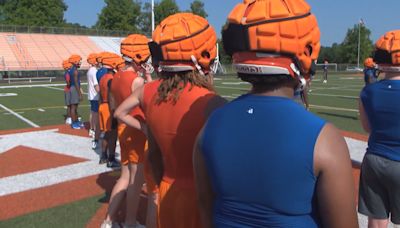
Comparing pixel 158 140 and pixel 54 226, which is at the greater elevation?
pixel 158 140

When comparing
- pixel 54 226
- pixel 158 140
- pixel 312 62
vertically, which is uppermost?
pixel 312 62

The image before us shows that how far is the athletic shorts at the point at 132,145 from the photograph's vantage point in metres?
4.33

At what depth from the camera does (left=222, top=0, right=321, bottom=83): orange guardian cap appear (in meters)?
1.67

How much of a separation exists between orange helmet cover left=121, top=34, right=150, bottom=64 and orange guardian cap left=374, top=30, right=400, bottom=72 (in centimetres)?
221

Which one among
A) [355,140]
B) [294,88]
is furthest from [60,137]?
[294,88]

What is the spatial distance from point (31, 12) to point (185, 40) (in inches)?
2998

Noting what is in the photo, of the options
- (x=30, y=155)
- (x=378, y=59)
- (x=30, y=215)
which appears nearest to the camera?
(x=378, y=59)

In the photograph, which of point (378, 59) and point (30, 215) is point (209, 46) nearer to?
point (378, 59)

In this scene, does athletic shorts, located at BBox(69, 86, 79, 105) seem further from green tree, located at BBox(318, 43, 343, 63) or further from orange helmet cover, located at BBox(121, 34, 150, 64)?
green tree, located at BBox(318, 43, 343, 63)

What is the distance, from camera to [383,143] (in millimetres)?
3447

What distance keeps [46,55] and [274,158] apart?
53.7 metres

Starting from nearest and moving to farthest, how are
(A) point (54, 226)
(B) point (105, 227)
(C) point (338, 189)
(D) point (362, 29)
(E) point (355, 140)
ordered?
(C) point (338, 189) → (B) point (105, 227) → (A) point (54, 226) → (E) point (355, 140) → (D) point (362, 29)

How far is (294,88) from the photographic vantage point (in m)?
1.77

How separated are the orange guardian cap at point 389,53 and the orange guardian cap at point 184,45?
1.62 metres
